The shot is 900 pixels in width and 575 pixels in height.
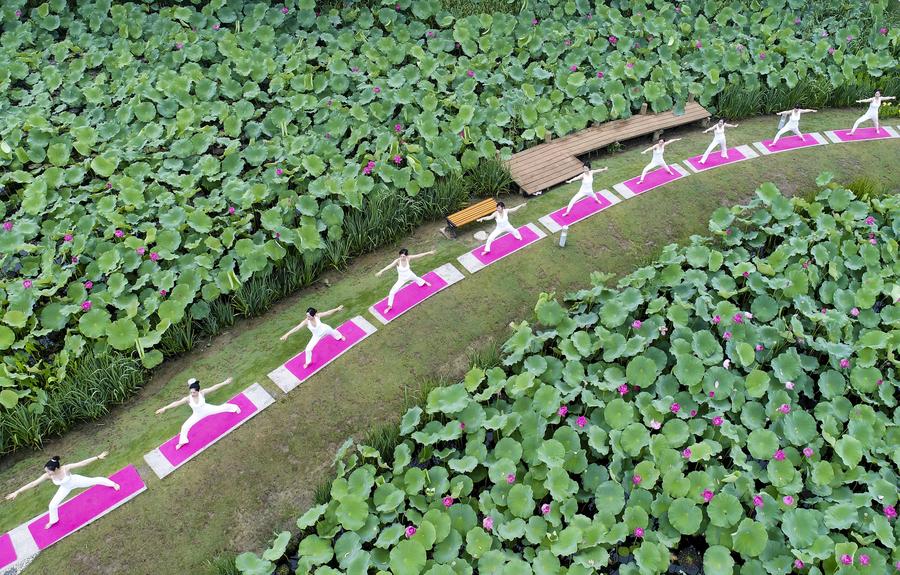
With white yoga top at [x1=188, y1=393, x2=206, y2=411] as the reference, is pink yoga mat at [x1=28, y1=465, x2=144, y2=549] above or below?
below

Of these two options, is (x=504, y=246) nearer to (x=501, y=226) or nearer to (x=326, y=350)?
(x=501, y=226)

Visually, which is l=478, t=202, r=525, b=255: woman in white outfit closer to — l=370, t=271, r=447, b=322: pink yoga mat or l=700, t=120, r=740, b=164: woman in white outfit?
l=370, t=271, r=447, b=322: pink yoga mat

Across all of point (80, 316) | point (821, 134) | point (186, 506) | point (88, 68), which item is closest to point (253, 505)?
point (186, 506)

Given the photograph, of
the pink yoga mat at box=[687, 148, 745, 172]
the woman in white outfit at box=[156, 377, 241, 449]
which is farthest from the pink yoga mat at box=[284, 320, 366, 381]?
the pink yoga mat at box=[687, 148, 745, 172]

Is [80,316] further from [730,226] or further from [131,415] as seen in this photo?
[730,226]

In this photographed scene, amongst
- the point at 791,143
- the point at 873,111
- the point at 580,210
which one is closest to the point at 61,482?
the point at 580,210

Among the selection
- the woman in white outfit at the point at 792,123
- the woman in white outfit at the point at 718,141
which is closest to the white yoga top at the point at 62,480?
the woman in white outfit at the point at 718,141

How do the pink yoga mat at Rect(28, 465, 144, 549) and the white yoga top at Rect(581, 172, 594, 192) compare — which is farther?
the white yoga top at Rect(581, 172, 594, 192)
